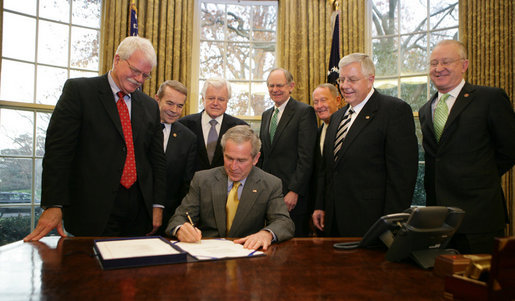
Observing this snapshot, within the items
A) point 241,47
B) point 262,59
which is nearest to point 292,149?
point 262,59

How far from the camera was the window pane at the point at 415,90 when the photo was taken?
Result: 5.52m

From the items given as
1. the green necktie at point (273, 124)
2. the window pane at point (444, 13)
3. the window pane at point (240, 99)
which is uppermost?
the window pane at point (444, 13)

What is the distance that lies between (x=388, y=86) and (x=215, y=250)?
16.2 feet

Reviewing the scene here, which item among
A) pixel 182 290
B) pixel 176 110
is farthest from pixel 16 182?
pixel 182 290

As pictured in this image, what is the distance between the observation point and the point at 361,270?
1.30 m

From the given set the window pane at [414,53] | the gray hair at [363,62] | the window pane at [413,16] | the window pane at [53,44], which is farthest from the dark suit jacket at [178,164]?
the window pane at [413,16]

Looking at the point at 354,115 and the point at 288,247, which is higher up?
the point at 354,115

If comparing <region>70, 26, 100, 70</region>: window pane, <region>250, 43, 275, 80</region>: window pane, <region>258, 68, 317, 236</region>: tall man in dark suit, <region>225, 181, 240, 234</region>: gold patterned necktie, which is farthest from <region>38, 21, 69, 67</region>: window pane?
<region>225, 181, 240, 234</region>: gold patterned necktie

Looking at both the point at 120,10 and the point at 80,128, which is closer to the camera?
the point at 80,128

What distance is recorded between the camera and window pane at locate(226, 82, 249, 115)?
593 centimetres

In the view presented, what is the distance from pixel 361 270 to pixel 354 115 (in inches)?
56.4

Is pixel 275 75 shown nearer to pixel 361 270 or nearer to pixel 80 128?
pixel 80 128

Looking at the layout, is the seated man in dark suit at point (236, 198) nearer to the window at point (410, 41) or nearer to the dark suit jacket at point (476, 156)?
Result: the dark suit jacket at point (476, 156)

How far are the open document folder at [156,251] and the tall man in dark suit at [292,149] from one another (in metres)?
1.36
